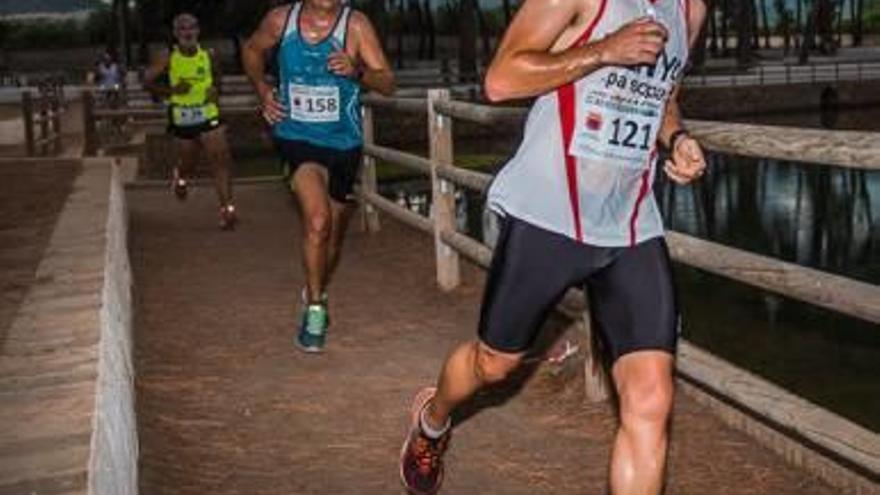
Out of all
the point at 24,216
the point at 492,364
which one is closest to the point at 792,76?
the point at 24,216

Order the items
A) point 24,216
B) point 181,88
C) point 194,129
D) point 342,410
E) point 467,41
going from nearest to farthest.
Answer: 1. point 342,410
2. point 24,216
3. point 181,88
4. point 194,129
5. point 467,41

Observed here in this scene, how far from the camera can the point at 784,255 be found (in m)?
19.3

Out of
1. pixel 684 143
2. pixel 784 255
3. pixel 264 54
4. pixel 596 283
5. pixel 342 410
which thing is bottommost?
pixel 784 255

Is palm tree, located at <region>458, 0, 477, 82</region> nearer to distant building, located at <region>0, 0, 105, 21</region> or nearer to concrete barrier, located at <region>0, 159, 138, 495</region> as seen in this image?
concrete barrier, located at <region>0, 159, 138, 495</region>

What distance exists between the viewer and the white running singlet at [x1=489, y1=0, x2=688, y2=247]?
3.48m

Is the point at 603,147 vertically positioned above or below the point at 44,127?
above

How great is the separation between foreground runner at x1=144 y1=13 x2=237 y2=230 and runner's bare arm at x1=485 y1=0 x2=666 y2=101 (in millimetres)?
7912

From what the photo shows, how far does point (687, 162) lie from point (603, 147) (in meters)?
0.25

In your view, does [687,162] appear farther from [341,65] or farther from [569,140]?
[341,65]

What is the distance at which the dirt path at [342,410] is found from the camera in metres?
4.92

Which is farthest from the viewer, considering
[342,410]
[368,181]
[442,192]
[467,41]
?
[467,41]

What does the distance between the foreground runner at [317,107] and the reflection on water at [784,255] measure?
3721 mm

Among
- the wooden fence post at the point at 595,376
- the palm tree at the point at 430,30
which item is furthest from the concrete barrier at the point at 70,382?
the palm tree at the point at 430,30

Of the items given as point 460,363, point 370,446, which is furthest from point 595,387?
point 460,363
